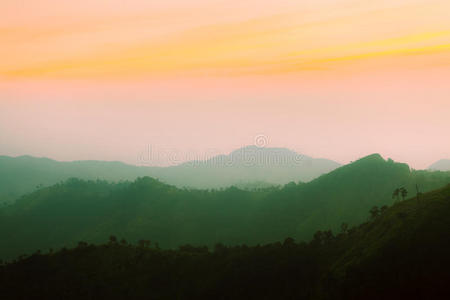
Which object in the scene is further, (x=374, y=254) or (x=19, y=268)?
(x=19, y=268)

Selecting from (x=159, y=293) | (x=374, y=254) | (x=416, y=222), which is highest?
(x=416, y=222)

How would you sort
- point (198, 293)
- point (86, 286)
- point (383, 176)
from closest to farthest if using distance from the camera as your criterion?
point (198, 293) → point (86, 286) → point (383, 176)

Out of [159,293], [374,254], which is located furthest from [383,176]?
[159,293]

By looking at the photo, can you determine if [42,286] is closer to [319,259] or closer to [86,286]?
[86,286]

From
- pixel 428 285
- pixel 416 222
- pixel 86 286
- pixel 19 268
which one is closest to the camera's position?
pixel 428 285

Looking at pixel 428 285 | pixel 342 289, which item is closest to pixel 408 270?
pixel 428 285

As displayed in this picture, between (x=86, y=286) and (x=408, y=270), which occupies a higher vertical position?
(x=408, y=270)
